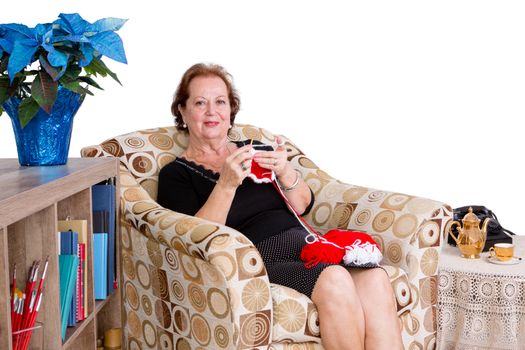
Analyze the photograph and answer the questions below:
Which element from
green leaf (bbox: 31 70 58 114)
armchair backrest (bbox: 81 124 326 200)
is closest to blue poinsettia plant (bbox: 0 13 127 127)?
green leaf (bbox: 31 70 58 114)

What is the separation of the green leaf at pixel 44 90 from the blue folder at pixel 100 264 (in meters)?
0.50

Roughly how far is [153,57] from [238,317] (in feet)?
5.93

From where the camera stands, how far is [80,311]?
251 centimetres

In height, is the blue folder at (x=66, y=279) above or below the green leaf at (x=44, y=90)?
below

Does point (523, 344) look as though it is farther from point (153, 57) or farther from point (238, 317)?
point (153, 57)

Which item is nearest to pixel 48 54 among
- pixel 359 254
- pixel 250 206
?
pixel 250 206

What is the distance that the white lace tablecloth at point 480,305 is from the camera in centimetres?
281

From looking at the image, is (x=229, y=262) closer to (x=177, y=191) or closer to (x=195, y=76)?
(x=177, y=191)

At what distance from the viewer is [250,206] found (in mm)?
3059

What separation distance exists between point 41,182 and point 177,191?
0.89 m

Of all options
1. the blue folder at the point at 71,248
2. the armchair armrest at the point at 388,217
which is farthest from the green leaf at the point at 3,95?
the armchair armrest at the point at 388,217

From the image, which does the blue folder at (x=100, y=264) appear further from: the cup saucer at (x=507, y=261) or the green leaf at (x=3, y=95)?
the cup saucer at (x=507, y=261)

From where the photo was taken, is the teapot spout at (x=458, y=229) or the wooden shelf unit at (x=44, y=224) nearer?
the wooden shelf unit at (x=44, y=224)

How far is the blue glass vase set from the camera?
2545mm
